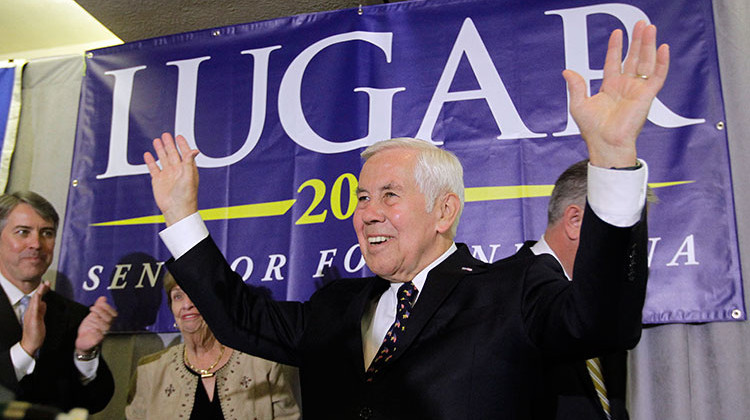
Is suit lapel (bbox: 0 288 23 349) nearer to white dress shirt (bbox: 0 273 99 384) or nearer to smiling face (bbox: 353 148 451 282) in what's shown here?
white dress shirt (bbox: 0 273 99 384)

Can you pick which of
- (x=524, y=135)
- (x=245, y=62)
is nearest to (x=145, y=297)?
(x=245, y=62)

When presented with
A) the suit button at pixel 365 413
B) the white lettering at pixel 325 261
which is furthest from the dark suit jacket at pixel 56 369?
the suit button at pixel 365 413

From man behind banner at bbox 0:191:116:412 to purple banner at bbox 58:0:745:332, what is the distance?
35 cm

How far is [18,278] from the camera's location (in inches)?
115

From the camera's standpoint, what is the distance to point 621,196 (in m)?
1.22

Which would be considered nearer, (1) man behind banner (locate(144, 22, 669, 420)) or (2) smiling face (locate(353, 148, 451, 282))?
(1) man behind banner (locate(144, 22, 669, 420))

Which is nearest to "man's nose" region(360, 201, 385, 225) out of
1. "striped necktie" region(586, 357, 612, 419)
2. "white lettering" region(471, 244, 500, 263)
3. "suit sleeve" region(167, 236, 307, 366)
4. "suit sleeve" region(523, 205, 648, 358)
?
"suit sleeve" region(167, 236, 307, 366)

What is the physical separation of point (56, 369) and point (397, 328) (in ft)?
5.42

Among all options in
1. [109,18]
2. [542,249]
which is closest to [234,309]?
[542,249]

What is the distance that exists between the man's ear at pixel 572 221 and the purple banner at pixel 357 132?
1.46 feet

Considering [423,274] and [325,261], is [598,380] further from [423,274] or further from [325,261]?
[325,261]

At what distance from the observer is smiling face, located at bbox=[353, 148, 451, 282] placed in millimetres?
1772

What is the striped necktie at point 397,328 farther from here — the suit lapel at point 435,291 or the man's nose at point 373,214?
the man's nose at point 373,214

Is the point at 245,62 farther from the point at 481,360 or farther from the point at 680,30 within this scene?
the point at 481,360
